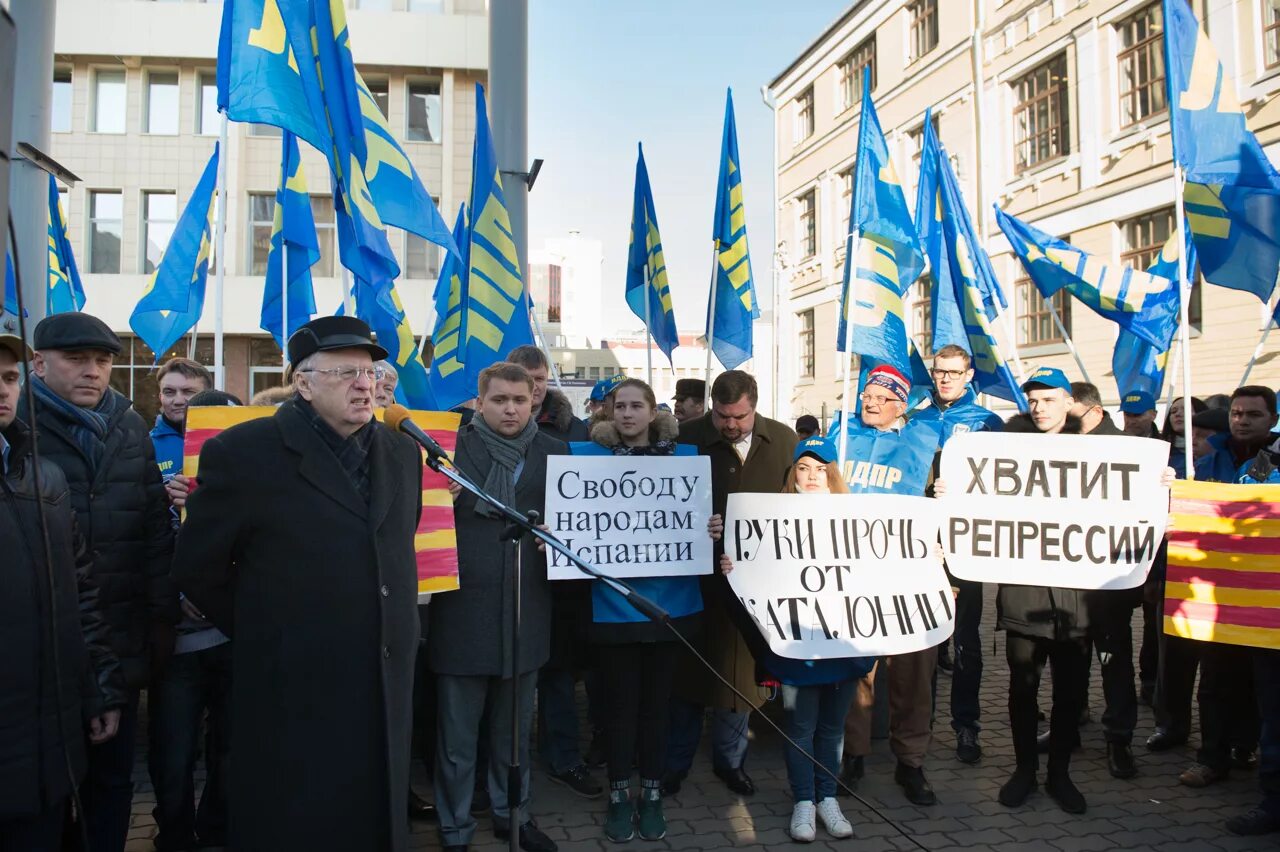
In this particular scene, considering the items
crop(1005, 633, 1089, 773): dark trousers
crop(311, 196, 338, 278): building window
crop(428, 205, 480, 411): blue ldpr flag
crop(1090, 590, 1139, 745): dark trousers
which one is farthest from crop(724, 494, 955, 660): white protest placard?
crop(311, 196, 338, 278): building window

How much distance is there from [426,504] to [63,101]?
25487mm

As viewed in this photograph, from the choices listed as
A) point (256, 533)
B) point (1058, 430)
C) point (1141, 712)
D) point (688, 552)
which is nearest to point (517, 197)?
point (688, 552)

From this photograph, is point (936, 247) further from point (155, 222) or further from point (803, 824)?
point (155, 222)

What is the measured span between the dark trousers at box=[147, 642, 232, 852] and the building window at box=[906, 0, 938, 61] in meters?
24.7

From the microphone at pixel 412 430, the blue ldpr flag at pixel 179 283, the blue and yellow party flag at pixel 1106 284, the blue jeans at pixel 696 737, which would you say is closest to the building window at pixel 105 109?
the blue ldpr flag at pixel 179 283

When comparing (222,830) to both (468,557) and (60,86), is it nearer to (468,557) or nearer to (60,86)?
(468,557)

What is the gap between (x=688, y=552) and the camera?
4.29m

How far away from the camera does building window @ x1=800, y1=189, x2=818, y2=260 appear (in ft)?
99.2

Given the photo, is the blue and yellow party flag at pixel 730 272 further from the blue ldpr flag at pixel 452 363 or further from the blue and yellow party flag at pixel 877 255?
the blue ldpr flag at pixel 452 363

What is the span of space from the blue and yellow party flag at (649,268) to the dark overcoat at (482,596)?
4.45 meters

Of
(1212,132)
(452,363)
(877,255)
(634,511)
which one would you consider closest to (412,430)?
(634,511)

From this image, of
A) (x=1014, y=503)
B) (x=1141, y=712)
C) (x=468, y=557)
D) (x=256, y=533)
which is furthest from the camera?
(x=1141, y=712)

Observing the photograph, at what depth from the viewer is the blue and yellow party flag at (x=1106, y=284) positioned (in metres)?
7.53

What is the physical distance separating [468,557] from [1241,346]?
15.0 meters
